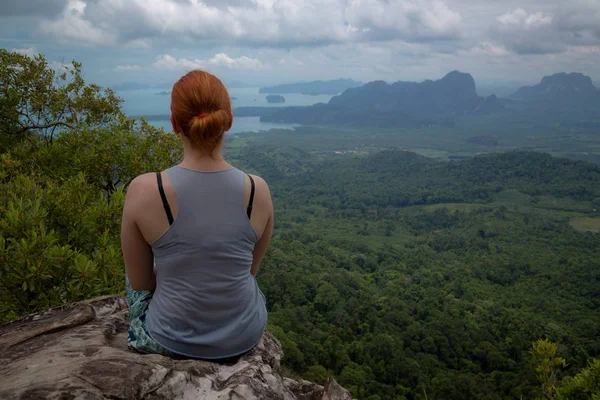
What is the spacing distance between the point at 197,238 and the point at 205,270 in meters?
0.18

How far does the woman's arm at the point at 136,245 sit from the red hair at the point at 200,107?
0.31m

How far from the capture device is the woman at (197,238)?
183cm

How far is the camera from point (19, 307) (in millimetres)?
3074

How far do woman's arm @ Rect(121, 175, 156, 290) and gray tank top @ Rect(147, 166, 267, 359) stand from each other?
0.35 feet

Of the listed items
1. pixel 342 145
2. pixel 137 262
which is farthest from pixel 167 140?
pixel 342 145

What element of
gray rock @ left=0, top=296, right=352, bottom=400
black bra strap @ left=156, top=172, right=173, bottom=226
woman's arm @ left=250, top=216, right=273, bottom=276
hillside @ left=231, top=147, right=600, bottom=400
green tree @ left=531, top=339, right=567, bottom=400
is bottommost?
hillside @ left=231, top=147, right=600, bottom=400

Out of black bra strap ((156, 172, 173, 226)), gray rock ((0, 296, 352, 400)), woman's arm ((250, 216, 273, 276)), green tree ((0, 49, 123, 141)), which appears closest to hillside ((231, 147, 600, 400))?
green tree ((0, 49, 123, 141))

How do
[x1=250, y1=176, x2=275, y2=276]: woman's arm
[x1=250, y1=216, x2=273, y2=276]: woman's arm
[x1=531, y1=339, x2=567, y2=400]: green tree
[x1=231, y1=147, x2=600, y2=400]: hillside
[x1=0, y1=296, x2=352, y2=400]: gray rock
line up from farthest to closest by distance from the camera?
[x1=231, y1=147, x2=600, y2=400]: hillside < [x1=531, y1=339, x2=567, y2=400]: green tree < [x1=250, y1=216, x2=273, y2=276]: woman's arm < [x1=250, y1=176, x2=275, y2=276]: woman's arm < [x1=0, y1=296, x2=352, y2=400]: gray rock

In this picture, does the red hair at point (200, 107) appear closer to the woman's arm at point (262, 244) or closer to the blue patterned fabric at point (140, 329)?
the woman's arm at point (262, 244)

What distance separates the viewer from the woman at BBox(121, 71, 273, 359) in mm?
1832

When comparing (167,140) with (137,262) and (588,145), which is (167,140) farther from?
(588,145)

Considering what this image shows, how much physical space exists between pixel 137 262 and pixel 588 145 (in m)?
176

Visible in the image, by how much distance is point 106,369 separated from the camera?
176 cm

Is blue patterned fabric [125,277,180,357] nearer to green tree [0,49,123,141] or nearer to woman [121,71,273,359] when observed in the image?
woman [121,71,273,359]
